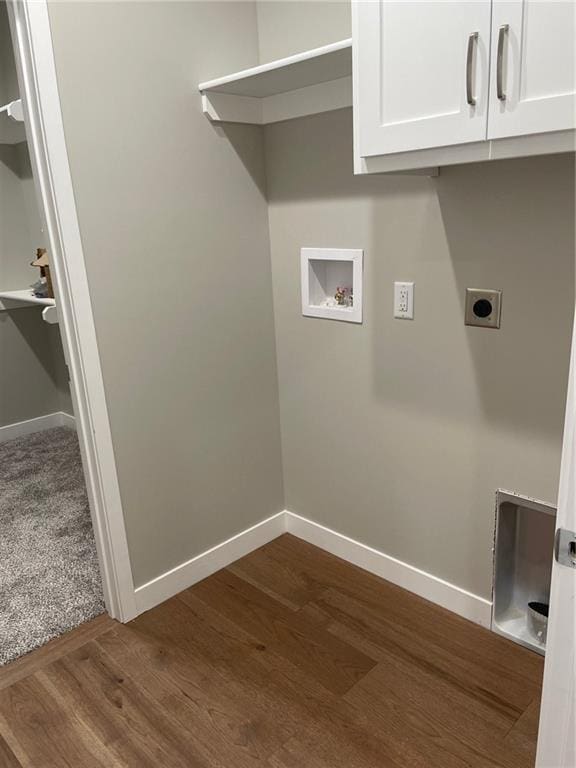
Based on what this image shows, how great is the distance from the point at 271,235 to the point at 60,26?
0.97 metres

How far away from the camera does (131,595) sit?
2127mm

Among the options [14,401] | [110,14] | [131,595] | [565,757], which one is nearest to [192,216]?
[110,14]

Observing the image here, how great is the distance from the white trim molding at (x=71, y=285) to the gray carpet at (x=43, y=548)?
0.22m

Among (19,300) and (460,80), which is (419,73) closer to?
(460,80)

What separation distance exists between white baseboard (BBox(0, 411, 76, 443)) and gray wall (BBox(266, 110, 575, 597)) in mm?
2144

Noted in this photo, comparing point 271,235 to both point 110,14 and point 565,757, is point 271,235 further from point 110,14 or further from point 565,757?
point 565,757

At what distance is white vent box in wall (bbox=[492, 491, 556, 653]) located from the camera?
6.16ft

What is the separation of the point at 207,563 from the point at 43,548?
31.6 inches

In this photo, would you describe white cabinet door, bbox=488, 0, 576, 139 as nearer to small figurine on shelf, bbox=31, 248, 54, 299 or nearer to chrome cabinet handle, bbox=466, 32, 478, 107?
chrome cabinet handle, bbox=466, 32, 478, 107

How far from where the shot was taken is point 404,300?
193 cm

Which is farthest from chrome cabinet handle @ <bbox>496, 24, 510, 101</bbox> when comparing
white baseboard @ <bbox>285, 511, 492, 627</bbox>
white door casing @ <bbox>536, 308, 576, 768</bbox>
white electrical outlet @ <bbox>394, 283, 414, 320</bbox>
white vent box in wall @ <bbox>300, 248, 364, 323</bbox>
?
white baseboard @ <bbox>285, 511, 492, 627</bbox>

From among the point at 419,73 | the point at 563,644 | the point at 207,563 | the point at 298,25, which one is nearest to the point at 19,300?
the point at 207,563

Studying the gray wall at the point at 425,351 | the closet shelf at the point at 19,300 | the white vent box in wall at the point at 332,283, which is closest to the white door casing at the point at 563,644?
the gray wall at the point at 425,351

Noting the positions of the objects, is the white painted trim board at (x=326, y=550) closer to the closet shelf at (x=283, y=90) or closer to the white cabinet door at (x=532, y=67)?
the white cabinet door at (x=532, y=67)
